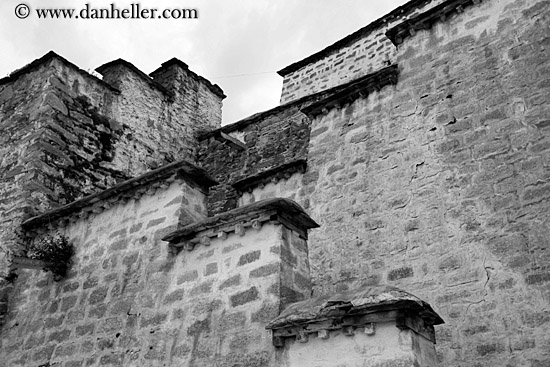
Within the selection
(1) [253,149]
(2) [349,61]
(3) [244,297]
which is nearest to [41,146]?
(1) [253,149]

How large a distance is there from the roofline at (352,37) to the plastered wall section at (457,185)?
374cm

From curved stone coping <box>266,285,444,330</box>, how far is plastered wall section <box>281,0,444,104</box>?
7.46m

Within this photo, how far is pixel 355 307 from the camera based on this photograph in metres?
3.43

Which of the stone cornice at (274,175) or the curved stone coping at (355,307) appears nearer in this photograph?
Answer: the curved stone coping at (355,307)

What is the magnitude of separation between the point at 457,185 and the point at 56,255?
4345mm

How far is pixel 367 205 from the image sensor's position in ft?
21.8

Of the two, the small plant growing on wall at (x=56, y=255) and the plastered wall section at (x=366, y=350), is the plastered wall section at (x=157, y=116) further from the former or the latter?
the plastered wall section at (x=366, y=350)

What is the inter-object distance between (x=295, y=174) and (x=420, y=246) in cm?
228

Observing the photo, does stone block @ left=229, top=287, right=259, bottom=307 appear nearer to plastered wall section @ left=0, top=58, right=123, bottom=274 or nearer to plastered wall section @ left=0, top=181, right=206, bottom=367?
plastered wall section @ left=0, top=181, right=206, bottom=367

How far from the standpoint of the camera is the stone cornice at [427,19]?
23.0ft

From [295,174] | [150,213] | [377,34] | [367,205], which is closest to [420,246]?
[367,205]

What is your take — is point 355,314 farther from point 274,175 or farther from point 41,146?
point 41,146

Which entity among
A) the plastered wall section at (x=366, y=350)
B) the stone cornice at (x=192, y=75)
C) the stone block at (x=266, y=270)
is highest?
the stone cornice at (x=192, y=75)

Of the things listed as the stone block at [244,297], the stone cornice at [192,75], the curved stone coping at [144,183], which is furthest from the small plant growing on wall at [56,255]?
the stone cornice at [192,75]
